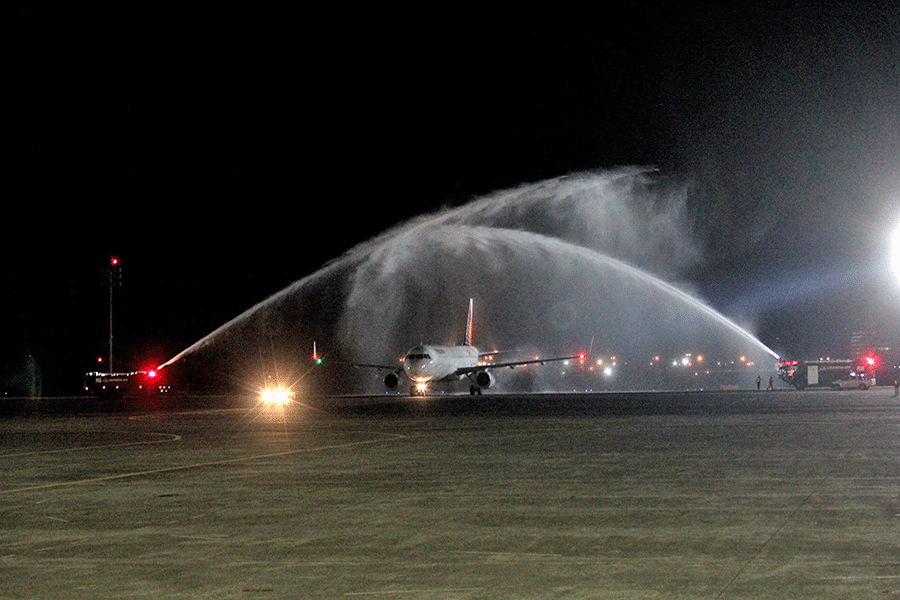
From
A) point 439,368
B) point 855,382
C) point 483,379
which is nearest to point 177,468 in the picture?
point 439,368

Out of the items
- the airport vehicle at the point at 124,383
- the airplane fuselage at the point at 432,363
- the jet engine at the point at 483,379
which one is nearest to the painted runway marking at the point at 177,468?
the airplane fuselage at the point at 432,363

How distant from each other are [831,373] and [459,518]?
93375mm

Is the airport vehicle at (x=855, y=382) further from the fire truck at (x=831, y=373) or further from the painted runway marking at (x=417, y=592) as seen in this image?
the painted runway marking at (x=417, y=592)

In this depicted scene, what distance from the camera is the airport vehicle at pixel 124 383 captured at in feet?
298

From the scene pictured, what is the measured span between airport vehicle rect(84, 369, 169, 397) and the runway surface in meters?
60.5

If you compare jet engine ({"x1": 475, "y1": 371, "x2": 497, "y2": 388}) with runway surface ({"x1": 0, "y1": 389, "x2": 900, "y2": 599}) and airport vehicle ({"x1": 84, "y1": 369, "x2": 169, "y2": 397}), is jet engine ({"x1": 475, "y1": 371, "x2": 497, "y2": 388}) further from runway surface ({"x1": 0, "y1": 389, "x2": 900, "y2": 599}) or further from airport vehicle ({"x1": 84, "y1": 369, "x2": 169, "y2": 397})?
runway surface ({"x1": 0, "y1": 389, "x2": 900, "y2": 599})

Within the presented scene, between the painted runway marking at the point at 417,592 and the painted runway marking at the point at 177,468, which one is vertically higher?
the painted runway marking at the point at 417,592

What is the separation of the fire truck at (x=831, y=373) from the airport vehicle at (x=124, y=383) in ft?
198

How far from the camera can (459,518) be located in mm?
15234

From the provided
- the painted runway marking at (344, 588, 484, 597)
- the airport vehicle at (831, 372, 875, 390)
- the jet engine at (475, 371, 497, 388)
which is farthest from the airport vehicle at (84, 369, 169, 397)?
the painted runway marking at (344, 588, 484, 597)

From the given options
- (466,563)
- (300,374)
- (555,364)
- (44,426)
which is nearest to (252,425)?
(44,426)

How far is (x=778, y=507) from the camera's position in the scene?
15859mm

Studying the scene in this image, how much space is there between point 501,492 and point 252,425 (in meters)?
26.5

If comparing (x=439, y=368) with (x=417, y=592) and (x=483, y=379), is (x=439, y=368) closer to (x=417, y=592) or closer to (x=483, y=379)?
(x=483, y=379)
